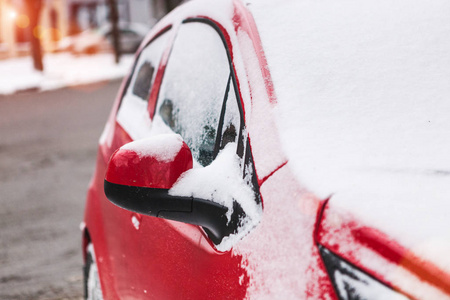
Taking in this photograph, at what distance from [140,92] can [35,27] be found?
18.3 metres

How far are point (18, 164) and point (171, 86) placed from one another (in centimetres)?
587

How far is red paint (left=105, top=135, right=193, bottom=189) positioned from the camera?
146 cm

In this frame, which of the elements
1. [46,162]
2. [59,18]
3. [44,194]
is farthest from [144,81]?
[59,18]

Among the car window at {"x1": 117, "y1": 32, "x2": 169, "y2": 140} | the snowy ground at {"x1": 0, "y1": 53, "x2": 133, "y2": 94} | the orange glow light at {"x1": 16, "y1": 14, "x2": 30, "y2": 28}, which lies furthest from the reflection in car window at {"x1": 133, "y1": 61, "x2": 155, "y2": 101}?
the orange glow light at {"x1": 16, "y1": 14, "x2": 30, "y2": 28}

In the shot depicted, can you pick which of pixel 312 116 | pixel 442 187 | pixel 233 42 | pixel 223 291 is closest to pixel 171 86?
pixel 233 42

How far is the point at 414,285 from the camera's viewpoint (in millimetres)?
996

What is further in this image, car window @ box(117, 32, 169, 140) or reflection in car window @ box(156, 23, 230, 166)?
car window @ box(117, 32, 169, 140)

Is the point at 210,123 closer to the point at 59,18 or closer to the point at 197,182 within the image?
the point at 197,182

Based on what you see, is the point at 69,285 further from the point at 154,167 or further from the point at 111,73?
the point at 111,73

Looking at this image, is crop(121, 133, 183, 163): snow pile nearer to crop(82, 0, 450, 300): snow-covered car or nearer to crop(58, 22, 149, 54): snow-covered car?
crop(82, 0, 450, 300): snow-covered car

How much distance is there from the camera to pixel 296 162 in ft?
4.27

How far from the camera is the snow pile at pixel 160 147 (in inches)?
58.0

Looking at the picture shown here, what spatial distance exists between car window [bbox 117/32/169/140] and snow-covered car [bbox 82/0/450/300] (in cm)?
28

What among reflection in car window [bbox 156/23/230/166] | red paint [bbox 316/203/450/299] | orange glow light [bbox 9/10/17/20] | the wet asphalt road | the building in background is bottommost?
the building in background
